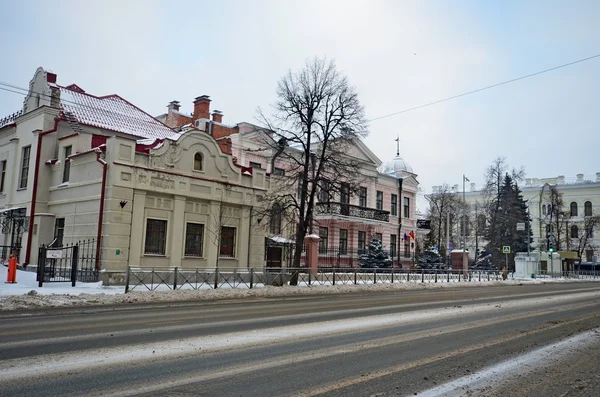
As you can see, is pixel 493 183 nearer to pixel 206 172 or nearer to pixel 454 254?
pixel 454 254

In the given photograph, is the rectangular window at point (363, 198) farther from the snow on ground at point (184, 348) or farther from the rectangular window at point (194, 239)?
the snow on ground at point (184, 348)

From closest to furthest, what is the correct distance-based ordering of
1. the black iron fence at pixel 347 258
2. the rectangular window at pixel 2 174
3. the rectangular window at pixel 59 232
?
the rectangular window at pixel 59 232 < the rectangular window at pixel 2 174 < the black iron fence at pixel 347 258

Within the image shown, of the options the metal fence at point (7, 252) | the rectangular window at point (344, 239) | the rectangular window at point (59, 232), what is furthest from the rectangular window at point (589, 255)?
the metal fence at point (7, 252)

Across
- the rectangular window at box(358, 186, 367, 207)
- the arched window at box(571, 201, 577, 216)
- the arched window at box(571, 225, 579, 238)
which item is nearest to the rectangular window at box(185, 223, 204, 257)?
the rectangular window at box(358, 186, 367, 207)

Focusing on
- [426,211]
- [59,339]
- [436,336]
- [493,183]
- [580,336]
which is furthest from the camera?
[426,211]

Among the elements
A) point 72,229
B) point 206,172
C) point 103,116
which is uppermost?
point 103,116

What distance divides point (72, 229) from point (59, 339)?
695 inches

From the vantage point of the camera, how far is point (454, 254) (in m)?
42.8

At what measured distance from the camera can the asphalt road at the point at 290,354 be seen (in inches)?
237

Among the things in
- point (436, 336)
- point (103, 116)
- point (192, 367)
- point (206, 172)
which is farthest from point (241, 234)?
point (192, 367)

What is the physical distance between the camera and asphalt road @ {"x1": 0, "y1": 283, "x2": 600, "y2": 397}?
6.03 metres

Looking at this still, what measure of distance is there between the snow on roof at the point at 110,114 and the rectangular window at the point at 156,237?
7.37 m

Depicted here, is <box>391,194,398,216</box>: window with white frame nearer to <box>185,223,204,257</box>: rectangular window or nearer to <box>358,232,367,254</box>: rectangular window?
<box>358,232,367,254</box>: rectangular window

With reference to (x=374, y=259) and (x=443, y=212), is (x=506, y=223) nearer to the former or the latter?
(x=443, y=212)
